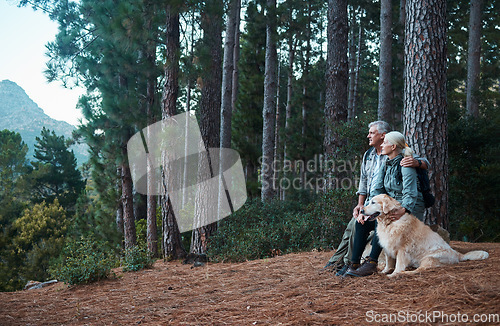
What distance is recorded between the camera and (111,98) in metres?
11.5

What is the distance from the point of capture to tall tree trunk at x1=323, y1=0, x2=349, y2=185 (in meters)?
8.30

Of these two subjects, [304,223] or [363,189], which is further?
[304,223]

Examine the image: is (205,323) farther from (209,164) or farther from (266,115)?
(266,115)

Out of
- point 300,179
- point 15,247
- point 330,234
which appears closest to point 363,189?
point 330,234

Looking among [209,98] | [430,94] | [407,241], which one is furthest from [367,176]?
[209,98]

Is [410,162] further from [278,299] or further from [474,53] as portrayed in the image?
[474,53]

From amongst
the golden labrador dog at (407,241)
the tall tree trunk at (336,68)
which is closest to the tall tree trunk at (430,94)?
the golden labrador dog at (407,241)

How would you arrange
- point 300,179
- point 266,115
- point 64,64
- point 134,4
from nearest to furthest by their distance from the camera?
point 134,4
point 64,64
point 266,115
point 300,179

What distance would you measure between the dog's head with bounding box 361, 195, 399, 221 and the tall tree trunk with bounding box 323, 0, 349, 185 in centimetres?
450

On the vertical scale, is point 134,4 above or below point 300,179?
above

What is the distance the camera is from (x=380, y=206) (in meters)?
3.63

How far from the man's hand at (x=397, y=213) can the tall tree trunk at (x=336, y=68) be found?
4557 mm

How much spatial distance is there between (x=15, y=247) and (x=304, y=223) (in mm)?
22949

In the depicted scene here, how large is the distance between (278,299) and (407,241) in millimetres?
1421
